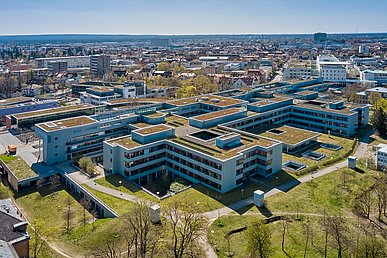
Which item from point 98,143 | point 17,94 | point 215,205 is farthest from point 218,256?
point 17,94

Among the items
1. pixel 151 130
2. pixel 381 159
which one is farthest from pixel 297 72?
pixel 151 130

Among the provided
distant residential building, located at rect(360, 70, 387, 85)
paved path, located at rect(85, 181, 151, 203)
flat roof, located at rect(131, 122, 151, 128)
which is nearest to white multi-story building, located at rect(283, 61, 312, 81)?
distant residential building, located at rect(360, 70, 387, 85)

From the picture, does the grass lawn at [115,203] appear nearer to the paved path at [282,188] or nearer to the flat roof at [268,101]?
the paved path at [282,188]

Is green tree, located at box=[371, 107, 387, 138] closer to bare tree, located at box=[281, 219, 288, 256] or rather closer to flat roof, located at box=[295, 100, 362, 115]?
flat roof, located at box=[295, 100, 362, 115]

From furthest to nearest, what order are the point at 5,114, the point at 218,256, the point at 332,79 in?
the point at 332,79 < the point at 5,114 < the point at 218,256

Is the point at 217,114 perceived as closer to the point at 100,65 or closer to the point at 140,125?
the point at 140,125

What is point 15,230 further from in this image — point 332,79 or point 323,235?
point 332,79
